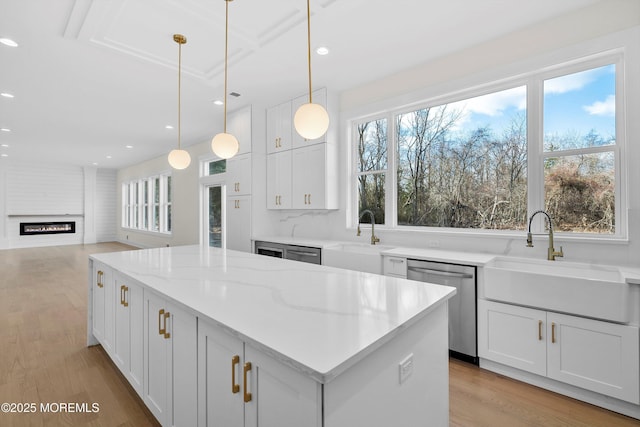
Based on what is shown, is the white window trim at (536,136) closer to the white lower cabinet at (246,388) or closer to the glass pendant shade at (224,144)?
the glass pendant shade at (224,144)

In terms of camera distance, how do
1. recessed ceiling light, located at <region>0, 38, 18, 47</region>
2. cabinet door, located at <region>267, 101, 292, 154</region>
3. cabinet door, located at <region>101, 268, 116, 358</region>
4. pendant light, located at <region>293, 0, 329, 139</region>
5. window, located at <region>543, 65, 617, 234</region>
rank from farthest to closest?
1. cabinet door, located at <region>267, 101, 292, 154</region>
2. recessed ceiling light, located at <region>0, 38, 18, 47</region>
3. window, located at <region>543, 65, 617, 234</region>
4. cabinet door, located at <region>101, 268, 116, 358</region>
5. pendant light, located at <region>293, 0, 329, 139</region>

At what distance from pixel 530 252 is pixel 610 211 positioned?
63 centimetres

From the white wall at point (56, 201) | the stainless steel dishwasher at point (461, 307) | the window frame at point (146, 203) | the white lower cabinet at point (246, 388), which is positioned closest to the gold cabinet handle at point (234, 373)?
the white lower cabinet at point (246, 388)

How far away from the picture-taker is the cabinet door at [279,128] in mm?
4367

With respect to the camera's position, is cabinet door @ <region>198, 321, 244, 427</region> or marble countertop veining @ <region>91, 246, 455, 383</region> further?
cabinet door @ <region>198, 321, 244, 427</region>

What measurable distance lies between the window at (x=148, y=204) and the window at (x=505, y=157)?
646cm

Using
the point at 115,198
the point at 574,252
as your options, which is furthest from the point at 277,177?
the point at 115,198

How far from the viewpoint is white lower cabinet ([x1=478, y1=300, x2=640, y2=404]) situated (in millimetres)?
1856

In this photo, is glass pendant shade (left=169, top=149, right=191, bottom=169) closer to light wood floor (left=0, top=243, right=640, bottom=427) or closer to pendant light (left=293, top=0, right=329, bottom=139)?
pendant light (left=293, top=0, right=329, bottom=139)

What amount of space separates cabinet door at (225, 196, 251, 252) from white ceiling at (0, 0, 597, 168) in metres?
1.45

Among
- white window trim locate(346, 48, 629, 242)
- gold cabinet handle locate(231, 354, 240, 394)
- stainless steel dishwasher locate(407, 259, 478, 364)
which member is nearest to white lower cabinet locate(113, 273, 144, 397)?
gold cabinet handle locate(231, 354, 240, 394)

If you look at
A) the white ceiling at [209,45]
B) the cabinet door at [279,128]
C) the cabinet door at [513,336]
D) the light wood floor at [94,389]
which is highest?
the white ceiling at [209,45]

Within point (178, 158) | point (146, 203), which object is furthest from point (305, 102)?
point (146, 203)

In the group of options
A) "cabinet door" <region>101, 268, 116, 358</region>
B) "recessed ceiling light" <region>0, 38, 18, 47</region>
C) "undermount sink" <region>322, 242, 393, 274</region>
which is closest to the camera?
"cabinet door" <region>101, 268, 116, 358</region>
